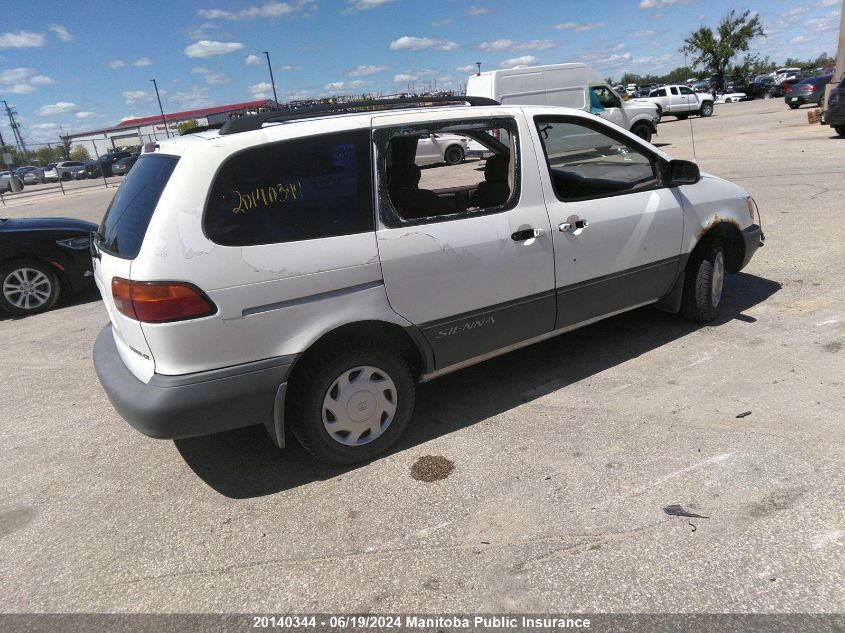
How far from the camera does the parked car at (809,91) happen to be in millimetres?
26141

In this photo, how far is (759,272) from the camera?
19.1 ft

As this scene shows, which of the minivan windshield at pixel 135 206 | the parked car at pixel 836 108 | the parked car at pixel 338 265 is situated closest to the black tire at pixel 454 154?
the parked car at pixel 836 108

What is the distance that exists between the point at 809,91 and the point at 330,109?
30518mm

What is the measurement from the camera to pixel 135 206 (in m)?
2.94

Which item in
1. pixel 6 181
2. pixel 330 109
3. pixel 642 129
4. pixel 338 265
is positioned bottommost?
pixel 338 265

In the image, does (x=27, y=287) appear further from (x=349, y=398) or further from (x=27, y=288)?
(x=349, y=398)

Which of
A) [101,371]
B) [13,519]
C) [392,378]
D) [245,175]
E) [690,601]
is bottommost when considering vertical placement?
[690,601]

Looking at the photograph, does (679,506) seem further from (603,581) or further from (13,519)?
(13,519)

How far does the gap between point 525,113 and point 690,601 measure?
2.76 meters

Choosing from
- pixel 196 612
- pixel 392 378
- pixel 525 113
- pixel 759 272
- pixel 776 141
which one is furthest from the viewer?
pixel 776 141

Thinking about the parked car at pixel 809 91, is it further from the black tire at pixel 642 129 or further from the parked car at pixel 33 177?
the parked car at pixel 33 177

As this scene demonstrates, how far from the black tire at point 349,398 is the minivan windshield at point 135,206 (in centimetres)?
102

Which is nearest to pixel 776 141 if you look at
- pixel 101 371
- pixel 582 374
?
pixel 582 374

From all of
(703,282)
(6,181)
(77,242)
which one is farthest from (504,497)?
(6,181)
